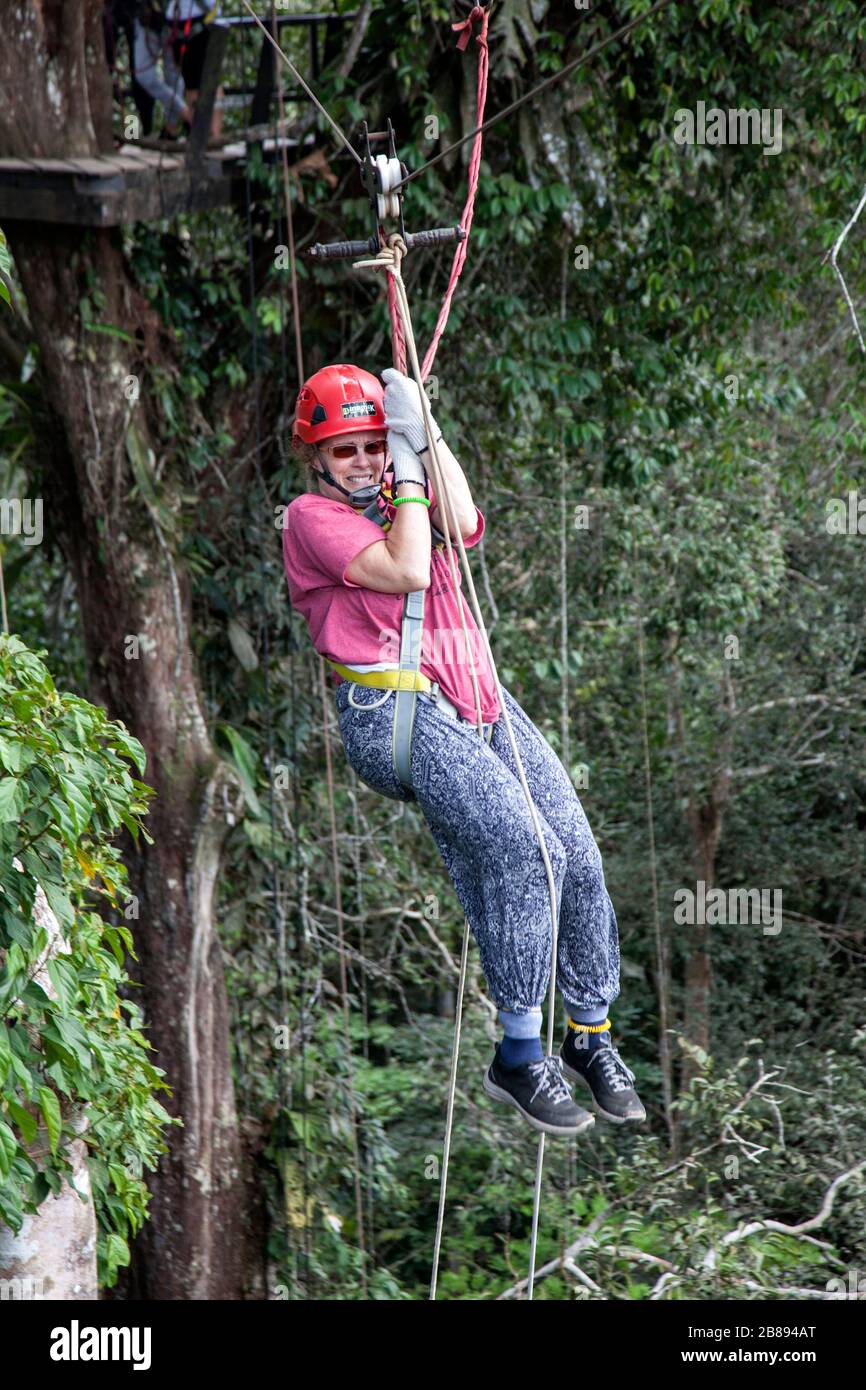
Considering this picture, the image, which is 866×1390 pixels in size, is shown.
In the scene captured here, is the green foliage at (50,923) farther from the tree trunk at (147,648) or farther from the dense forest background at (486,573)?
the dense forest background at (486,573)

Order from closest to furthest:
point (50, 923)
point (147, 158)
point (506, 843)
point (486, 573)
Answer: point (506, 843)
point (50, 923)
point (147, 158)
point (486, 573)

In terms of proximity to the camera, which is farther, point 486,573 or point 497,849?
point 486,573

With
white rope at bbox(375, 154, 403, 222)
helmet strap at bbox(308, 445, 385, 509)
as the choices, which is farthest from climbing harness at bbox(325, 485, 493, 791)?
white rope at bbox(375, 154, 403, 222)

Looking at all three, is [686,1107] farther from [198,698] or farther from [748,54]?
[748,54]

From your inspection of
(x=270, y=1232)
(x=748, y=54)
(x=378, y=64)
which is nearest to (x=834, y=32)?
(x=748, y=54)

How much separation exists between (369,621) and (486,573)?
406cm

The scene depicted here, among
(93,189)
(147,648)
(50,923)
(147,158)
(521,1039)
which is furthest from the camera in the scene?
(147,648)

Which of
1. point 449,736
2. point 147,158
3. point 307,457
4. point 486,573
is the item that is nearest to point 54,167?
point 147,158

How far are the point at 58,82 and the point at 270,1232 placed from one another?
4.59 meters

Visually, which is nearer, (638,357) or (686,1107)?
(638,357)

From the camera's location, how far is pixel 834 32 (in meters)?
6.16

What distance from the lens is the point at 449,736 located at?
2.92 metres

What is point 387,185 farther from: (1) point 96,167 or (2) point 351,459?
(1) point 96,167

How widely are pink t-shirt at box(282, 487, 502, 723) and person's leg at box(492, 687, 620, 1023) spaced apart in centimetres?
9
